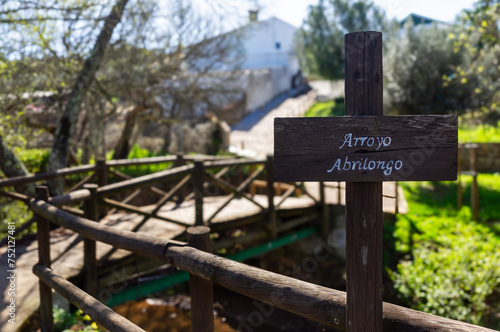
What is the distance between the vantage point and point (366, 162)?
177 cm

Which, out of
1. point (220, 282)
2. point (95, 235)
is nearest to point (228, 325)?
point (95, 235)

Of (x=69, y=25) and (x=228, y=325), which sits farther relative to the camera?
(x=69, y=25)

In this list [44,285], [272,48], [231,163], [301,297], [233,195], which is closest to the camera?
[301,297]

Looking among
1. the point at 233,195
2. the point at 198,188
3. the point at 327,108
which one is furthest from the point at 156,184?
the point at 327,108

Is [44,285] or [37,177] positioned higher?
[37,177]

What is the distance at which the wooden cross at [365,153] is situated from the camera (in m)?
1.76

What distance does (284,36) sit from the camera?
115 ft

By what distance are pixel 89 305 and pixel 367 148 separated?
7.08 ft

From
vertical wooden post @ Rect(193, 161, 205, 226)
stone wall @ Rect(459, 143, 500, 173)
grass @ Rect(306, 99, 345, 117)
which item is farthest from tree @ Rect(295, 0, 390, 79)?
vertical wooden post @ Rect(193, 161, 205, 226)

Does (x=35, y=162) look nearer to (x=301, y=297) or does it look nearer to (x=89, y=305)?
(x=89, y=305)

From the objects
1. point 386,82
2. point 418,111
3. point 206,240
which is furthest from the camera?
point 386,82

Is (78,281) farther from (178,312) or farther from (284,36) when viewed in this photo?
(284,36)

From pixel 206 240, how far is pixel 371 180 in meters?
1.19

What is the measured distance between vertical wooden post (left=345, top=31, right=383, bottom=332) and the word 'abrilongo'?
10 cm
